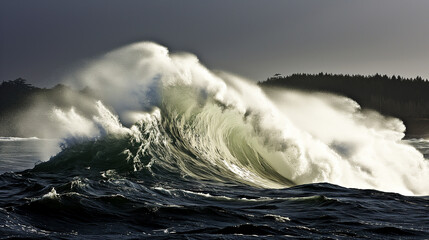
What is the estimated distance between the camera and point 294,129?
86.6ft

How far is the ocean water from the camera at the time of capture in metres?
10.9

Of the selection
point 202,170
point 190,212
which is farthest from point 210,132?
point 190,212

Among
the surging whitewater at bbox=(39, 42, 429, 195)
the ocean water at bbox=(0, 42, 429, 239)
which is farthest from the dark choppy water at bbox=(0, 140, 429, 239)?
the surging whitewater at bbox=(39, 42, 429, 195)

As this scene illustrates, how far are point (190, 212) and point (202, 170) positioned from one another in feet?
28.1

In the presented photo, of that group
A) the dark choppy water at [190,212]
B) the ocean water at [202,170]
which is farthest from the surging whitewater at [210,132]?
the dark choppy water at [190,212]

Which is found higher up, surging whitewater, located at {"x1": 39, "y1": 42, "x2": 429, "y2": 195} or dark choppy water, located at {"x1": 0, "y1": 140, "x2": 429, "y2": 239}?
surging whitewater, located at {"x1": 39, "y1": 42, "x2": 429, "y2": 195}

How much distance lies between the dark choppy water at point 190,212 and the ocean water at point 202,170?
1.5 inches

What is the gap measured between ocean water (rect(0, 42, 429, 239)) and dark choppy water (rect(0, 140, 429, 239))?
1.5 inches

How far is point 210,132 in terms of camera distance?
24844mm

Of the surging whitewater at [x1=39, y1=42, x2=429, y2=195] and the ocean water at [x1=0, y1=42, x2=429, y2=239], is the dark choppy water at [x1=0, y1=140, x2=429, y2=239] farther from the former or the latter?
the surging whitewater at [x1=39, y1=42, x2=429, y2=195]

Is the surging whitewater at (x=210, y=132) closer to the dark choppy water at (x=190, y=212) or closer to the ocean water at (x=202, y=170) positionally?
the ocean water at (x=202, y=170)

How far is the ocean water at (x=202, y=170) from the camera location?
1089cm

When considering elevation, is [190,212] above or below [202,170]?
below

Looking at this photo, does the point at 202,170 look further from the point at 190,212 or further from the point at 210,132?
the point at 190,212
